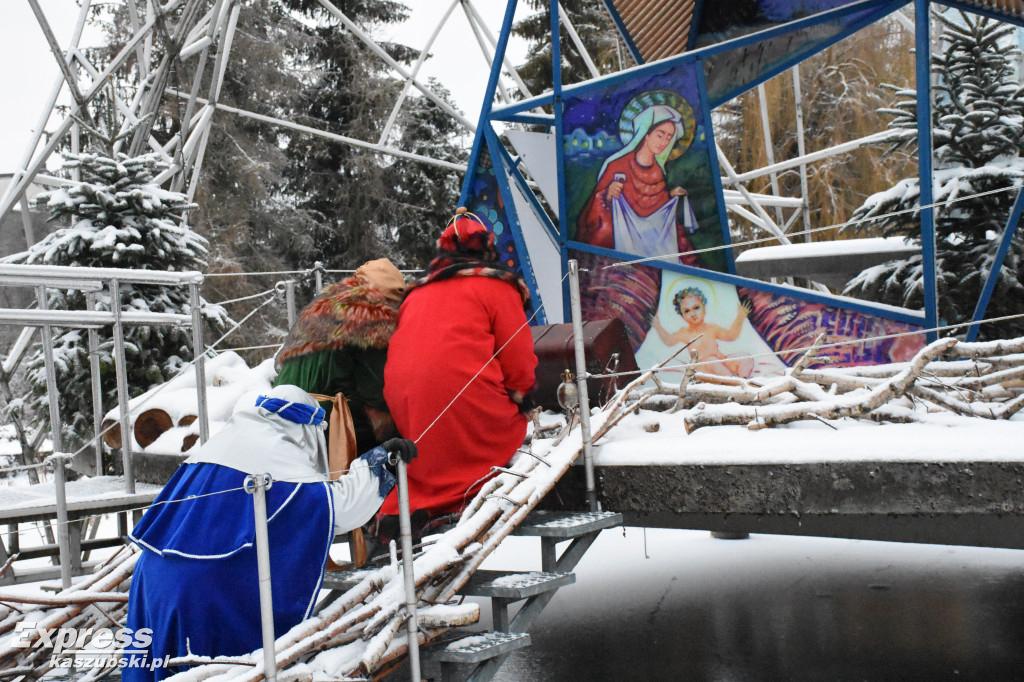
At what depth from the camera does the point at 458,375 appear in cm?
382

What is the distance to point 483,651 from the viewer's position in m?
2.90

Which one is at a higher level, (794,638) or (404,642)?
(404,642)

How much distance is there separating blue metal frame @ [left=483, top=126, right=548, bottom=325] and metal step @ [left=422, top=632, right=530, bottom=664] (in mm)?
4759

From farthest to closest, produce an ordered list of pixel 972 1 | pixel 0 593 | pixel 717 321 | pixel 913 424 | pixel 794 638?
1. pixel 717 321
2. pixel 972 1
3. pixel 794 638
4. pixel 0 593
5. pixel 913 424

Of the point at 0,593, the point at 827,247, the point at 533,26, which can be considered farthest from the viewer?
the point at 533,26

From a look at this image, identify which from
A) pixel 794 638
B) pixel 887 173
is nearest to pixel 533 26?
pixel 887 173

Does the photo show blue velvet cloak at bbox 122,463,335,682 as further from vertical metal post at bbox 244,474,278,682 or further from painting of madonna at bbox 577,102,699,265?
painting of madonna at bbox 577,102,699,265

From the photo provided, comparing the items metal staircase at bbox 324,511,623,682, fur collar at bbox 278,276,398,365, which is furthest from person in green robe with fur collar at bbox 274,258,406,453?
metal staircase at bbox 324,511,623,682

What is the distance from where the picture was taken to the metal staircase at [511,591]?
2.97 m

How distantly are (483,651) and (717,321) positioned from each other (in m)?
4.12

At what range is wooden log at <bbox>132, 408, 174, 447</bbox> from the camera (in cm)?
638

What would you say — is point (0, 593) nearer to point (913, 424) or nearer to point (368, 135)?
point (913, 424)

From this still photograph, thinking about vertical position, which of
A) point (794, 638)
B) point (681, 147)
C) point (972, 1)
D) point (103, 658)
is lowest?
point (794, 638)

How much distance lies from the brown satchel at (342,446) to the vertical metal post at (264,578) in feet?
2.93
